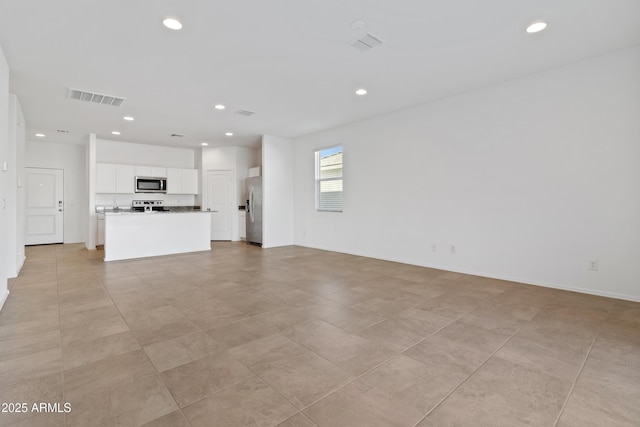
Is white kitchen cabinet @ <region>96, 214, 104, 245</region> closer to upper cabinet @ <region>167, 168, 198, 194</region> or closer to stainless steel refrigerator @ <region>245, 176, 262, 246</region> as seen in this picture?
upper cabinet @ <region>167, 168, 198, 194</region>

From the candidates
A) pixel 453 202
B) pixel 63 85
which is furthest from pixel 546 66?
pixel 63 85

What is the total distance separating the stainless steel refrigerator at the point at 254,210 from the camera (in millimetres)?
7594

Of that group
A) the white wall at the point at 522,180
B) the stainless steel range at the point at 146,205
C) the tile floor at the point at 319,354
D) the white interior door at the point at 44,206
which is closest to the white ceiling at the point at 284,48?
the white wall at the point at 522,180

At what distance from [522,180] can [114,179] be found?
8.74 m

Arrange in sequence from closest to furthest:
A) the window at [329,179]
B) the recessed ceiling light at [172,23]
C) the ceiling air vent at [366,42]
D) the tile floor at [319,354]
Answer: the tile floor at [319,354] → the recessed ceiling light at [172,23] → the ceiling air vent at [366,42] → the window at [329,179]

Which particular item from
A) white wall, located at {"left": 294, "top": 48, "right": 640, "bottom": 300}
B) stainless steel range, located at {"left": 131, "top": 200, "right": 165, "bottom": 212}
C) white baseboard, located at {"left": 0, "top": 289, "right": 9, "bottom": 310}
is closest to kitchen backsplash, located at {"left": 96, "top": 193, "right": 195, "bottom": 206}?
stainless steel range, located at {"left": 131, "top": 200, "right": 165, "bottom": 212}

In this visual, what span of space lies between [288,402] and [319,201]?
579 cm

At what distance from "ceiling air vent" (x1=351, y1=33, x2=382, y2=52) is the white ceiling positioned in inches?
3.0

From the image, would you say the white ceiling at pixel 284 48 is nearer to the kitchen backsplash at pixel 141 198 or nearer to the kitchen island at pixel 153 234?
the kitchen island at pixel 153 234

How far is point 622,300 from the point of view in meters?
3.35

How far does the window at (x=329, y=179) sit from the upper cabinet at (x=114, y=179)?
4933 mm

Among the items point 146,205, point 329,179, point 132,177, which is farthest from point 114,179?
point 329,179

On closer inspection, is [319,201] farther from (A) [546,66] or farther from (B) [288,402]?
(B) [288,402]

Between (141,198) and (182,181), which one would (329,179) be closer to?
(182,181)
